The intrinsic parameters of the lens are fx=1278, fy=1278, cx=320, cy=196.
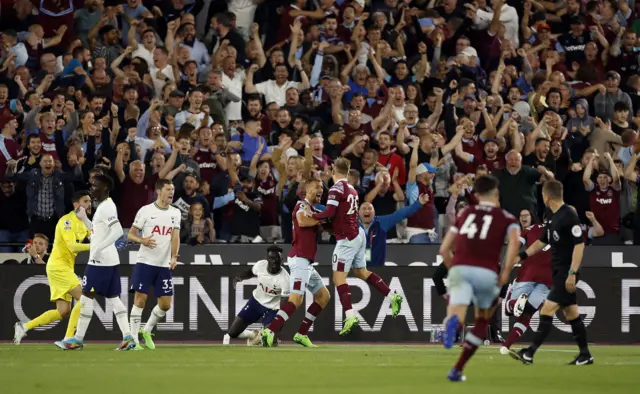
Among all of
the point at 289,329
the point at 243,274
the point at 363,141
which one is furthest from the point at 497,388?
the point at 363,141

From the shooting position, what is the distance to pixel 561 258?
49.5 ft

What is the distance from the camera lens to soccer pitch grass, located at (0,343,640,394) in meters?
11.4

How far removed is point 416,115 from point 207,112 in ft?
12.7

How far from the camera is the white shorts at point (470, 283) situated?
477 inches

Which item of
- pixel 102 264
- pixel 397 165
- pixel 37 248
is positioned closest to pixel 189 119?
pixel 397 165

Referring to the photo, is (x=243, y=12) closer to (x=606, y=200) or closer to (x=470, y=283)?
(x=606, y=200)

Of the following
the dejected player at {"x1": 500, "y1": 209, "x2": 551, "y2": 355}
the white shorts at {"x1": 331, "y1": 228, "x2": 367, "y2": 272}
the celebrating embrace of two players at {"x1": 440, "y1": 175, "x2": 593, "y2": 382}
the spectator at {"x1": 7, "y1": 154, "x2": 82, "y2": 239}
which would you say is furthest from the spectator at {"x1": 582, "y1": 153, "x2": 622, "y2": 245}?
the celebrating embrace of two players at {"x1": 440, "y1": 175, "x2": 593, "y2": 382}

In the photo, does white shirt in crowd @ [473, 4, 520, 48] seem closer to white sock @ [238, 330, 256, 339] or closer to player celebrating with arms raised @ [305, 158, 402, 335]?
player celebrating with arms raised @ [305, 158, 402, 335]

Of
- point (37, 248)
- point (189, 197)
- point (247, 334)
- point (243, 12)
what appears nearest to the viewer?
point (247, 334)

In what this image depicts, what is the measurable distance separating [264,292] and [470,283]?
7174 mm

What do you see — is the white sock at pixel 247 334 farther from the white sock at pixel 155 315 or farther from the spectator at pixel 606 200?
the spectator at pixel 606 200

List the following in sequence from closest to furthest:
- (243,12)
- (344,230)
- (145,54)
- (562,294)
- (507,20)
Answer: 1. (562,294)
2. (344,230)
3. (145,54)
4. (243,12)
5. (507,20)

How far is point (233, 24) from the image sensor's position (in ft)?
85.6

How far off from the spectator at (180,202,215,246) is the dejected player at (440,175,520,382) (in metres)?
9.47
